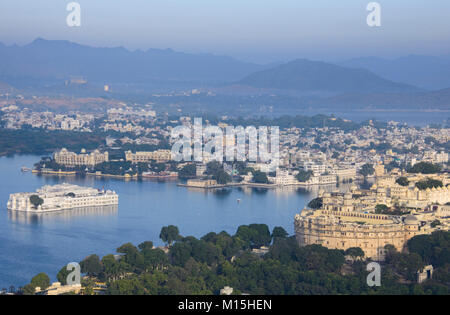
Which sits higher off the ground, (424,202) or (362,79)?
(362,79)

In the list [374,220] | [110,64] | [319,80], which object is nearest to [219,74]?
[110,64]

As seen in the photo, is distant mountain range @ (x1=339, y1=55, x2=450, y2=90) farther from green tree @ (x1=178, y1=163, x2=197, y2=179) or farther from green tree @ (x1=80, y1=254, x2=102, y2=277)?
green tree @ (x1=80, y1=254, x2=102, y2=277)

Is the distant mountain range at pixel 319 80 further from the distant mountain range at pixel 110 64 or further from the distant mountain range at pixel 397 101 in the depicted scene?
the distant mountain range at pixel 397 101

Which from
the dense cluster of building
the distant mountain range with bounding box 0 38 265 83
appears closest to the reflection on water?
the dense cluster of building

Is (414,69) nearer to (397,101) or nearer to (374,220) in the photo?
(397,101)
